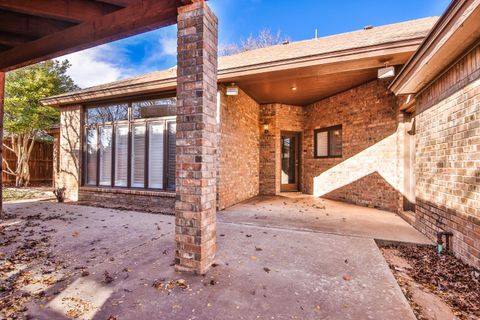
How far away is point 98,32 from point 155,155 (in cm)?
337

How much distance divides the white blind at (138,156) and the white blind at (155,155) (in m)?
0.23

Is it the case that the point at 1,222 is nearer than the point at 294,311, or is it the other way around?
the point at 294,311

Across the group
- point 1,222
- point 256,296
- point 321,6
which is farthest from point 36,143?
point 321,6

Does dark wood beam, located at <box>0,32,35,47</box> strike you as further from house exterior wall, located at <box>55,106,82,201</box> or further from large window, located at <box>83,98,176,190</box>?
house exterior wall, located at <box>55,106,82,201</box>

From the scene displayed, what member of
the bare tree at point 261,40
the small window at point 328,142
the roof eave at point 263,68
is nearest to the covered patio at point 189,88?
the roof eave at point 263,68

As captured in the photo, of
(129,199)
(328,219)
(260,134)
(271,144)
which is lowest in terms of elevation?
(328,219)

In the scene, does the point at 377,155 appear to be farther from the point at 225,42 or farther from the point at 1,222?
the point at 225,42

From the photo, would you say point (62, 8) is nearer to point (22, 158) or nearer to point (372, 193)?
point (372, 193)

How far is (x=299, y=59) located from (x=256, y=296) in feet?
13.4

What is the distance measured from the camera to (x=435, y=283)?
2.36 metres

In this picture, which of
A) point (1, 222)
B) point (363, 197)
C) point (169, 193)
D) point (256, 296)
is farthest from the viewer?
point (363, 197)

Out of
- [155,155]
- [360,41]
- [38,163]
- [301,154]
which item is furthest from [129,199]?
[38,163]

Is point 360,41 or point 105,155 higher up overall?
point 360,41

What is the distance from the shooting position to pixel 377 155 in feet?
18.9
